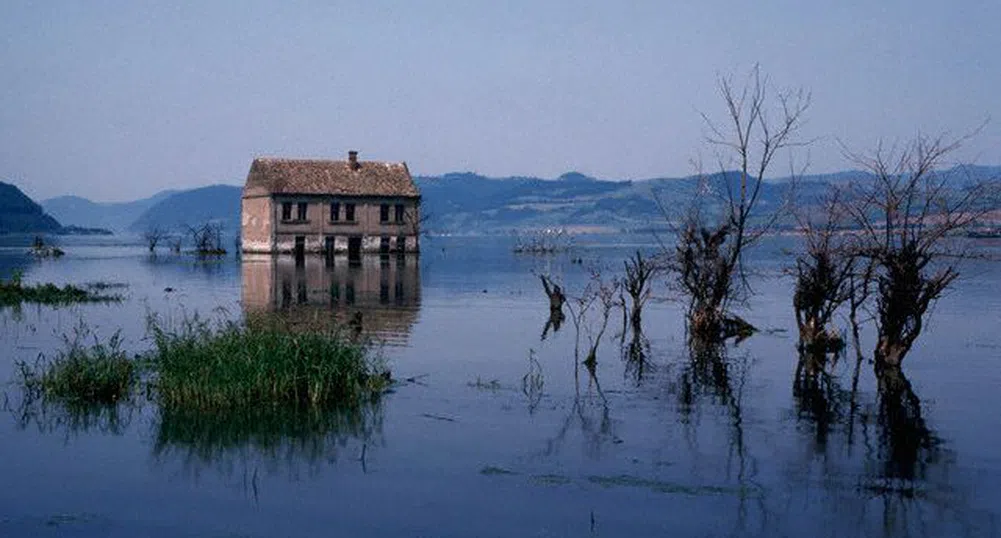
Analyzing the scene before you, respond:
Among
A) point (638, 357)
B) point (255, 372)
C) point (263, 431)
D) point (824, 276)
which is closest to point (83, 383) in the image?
point (255, 372)

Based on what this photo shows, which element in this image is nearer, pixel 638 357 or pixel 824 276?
pixel 824 276

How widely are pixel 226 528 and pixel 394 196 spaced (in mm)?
61401

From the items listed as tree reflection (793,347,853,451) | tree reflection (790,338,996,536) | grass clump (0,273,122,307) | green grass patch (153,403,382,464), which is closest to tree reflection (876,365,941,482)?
tree reflection (790,338,996,536)

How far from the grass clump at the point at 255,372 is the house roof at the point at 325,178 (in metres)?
52.8

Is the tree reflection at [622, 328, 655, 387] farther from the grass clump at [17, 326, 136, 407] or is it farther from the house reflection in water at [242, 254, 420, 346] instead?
the grass clump at [17, 326, 136, 407]

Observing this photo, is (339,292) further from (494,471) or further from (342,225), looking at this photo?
(342,225)

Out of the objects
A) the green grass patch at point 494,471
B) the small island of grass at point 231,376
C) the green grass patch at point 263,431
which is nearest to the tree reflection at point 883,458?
Answer: the green grass patch at point 494,471

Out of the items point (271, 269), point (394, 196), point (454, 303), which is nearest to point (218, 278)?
point (271, 269)

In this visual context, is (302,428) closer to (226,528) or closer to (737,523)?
(226,528)

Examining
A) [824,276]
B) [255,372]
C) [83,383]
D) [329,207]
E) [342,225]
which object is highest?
[329,207]

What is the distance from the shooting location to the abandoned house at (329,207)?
6856 cm

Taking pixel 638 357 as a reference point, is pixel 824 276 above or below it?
above

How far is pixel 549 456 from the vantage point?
1302 cm

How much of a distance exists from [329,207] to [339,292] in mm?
31173
